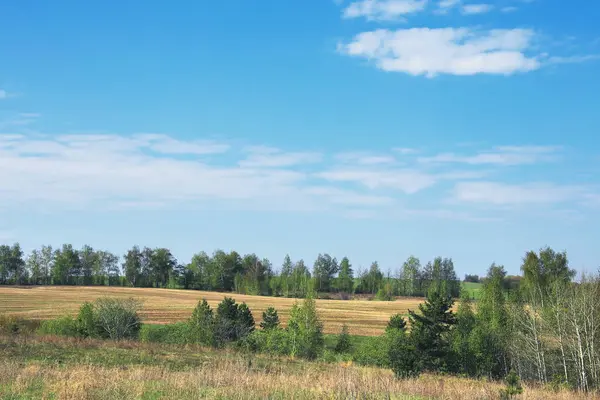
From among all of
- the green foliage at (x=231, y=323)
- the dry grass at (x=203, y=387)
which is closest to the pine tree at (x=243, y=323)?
the green foliage at (x=231, y=323)

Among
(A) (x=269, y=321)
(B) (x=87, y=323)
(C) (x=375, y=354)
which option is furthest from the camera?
(A) (x=269, y=321)

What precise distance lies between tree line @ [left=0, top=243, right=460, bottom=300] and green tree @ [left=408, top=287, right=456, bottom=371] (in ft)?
335

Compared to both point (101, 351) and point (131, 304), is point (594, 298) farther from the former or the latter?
point (131, 304)

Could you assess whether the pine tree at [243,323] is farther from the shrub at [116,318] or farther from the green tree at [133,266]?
the green tree at [133,266]

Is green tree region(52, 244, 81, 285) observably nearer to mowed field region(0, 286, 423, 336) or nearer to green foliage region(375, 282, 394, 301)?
mowed field region(0, 286, 423, 336)

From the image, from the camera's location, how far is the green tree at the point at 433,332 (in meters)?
57.4

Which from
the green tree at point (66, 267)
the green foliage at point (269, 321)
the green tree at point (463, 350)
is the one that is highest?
the green tree at point (66, 267)

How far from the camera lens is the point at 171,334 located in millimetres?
63062

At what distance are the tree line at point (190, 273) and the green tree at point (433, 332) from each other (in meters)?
102

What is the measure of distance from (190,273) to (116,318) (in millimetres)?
116447

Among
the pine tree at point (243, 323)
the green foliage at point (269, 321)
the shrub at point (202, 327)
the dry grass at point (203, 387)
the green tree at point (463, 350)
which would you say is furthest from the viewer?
the green foliage at point (269, 321)

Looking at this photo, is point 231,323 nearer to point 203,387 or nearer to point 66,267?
point 203,387

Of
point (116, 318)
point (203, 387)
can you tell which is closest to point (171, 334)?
point (116, 318)

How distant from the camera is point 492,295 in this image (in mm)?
71875
